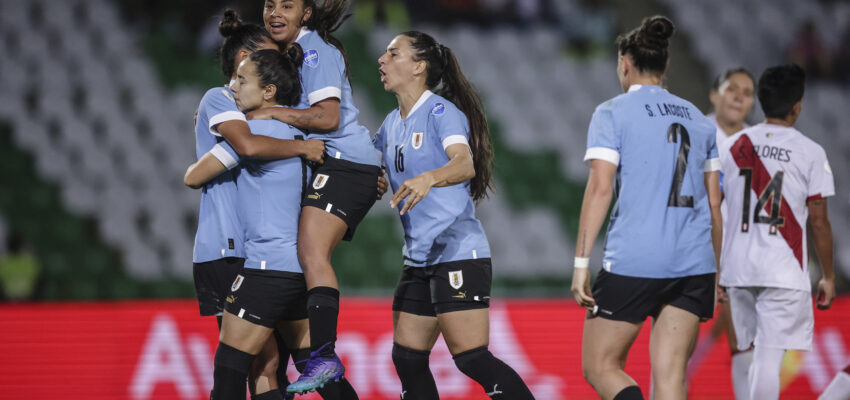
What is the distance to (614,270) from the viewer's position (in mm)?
3799

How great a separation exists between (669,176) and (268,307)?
6.32 feet

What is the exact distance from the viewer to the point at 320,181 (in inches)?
157

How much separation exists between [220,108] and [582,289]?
1.90 metres

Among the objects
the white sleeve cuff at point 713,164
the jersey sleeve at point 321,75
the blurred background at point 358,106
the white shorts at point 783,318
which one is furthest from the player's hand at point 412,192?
the blurred background at point 358,106

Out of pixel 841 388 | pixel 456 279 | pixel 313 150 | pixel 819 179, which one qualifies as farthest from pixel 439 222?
pixel 841 388

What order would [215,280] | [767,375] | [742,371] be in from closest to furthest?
[215,280]
[767,375]
[742,371]

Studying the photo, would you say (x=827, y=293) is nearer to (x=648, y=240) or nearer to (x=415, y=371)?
(x=648, y=240)

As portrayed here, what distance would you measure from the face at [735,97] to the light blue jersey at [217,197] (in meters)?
3.45

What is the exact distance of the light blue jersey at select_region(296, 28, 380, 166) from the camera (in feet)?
13.3

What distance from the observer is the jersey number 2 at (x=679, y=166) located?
379cm

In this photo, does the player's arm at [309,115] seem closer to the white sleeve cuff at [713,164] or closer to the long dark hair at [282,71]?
the long dark hair at [282,71]

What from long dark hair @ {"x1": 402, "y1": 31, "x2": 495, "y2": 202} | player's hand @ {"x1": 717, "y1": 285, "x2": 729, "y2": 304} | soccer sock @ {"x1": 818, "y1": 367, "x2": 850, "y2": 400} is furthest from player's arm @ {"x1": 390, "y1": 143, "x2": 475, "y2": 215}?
soccer sock @ {"x1": 818, "y1": 367, "x2": 850, "y2": 400}

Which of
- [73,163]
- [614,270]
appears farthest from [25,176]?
[614,270]

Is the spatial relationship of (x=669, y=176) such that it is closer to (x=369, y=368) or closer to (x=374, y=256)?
(x=369, y=368)
